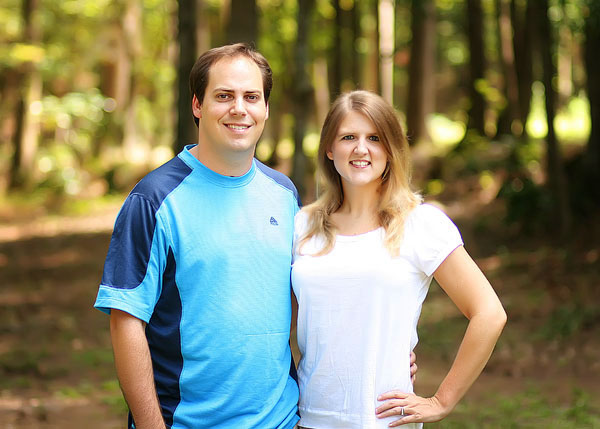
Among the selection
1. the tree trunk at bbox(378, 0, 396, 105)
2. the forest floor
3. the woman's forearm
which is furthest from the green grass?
the tree trunk at bbox(378, 0, 396, 105)

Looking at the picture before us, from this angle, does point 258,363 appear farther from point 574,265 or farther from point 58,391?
point 574,265

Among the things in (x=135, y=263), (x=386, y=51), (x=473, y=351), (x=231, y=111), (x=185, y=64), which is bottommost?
(x=473, y=351)

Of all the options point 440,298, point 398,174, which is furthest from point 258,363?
point 440,298

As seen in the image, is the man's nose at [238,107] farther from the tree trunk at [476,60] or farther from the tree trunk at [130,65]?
the tree trunk at [130,65]

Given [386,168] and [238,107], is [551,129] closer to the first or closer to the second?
[386,168]

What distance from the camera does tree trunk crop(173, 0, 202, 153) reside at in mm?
10312

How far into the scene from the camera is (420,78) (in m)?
18.9

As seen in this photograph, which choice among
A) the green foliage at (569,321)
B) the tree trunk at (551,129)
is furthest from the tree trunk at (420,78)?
the green foliage at (569,321)

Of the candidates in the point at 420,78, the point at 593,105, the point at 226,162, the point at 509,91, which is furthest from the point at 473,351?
the point at 420,78

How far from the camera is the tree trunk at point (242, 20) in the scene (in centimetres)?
993

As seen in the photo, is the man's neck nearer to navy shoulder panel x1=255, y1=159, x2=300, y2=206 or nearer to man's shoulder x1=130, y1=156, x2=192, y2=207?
man's shoulder x1=130, y1=156, x2=192, y2=207

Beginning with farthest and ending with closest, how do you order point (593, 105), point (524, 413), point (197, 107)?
1. point (593, 105)
2. point (524, 413)
3. point (197, 107)

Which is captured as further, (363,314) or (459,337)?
(459,337)

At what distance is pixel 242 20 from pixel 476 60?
34.3 feet
